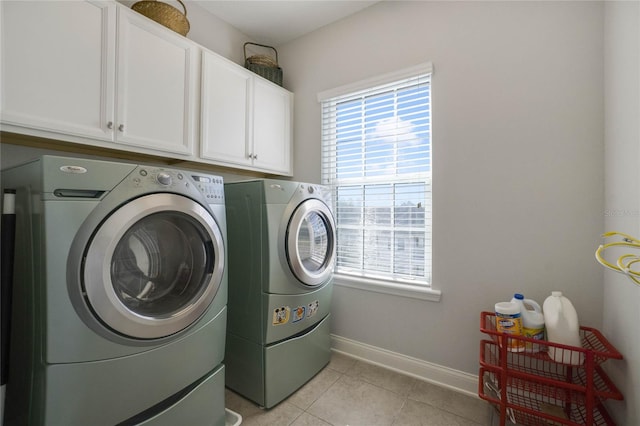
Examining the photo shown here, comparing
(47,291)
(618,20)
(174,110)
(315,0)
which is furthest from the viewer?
(315,0)

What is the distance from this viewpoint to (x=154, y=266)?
3.81ft

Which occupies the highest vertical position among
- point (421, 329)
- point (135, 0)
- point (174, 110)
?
point (135, 0)

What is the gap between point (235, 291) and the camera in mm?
1664

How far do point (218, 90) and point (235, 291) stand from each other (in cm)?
133

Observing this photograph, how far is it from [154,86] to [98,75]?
256mm

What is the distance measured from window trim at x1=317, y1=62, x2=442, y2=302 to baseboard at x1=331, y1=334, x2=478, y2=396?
1.44ft

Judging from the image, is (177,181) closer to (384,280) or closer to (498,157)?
(384,280)

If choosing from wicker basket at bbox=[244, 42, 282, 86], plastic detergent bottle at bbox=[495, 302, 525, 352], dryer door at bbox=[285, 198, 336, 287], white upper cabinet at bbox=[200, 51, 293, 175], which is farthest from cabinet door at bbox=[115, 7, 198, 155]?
plastic detergent bottle at bbox=[495, 302, 525, 352]

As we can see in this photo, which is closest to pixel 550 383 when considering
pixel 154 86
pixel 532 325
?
pixel 532 325

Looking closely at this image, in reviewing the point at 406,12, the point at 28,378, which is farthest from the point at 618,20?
the point at 28,378

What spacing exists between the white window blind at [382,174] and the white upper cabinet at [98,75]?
1.11 m

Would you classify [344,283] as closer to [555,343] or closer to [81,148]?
[555,343]

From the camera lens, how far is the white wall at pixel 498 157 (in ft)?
4.66

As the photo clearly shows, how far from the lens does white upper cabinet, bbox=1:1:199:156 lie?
3.61 feet
